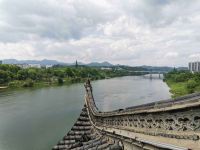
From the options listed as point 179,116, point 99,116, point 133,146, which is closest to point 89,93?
point 99,116

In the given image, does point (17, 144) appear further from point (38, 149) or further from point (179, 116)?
point (179, 116)

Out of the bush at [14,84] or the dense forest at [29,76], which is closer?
the bush at [14,84]

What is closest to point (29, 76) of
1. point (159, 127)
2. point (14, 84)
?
point (14, 84)

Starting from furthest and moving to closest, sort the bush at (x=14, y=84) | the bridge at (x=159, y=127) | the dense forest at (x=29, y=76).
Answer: the dense forest at (x=29, y=76) → the bush at (x=14, y=84) → the bridge at (x=159, y=127)

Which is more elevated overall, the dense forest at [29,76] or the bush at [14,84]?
the dense forest at [29,76]

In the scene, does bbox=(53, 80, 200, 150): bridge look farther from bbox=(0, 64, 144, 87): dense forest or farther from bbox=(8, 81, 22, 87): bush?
bbox=(8, 81, 22, 87): bush

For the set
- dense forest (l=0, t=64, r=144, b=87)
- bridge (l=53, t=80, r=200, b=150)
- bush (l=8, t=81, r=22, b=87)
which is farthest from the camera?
dense forest (l=0, t=64, r=144, b=87)

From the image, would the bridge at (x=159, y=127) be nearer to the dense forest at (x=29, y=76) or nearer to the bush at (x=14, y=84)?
the dense forest at (x=29, y=76)

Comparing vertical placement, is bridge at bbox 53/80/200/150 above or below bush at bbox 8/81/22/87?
above

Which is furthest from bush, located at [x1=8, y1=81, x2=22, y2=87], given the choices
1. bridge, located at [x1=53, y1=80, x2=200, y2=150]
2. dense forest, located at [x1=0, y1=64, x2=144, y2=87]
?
bridge, located at [x1=53, y1=80, x2=200, y2=150]

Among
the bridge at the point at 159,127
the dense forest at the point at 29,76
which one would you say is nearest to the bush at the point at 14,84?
the dense forest at the point at 29,76

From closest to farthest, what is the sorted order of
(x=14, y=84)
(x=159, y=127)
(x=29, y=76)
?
(x=159, y=127)
(x=14, y=84)
(x=29, y=76)

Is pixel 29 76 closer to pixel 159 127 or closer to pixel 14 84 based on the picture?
pixel 14 84
